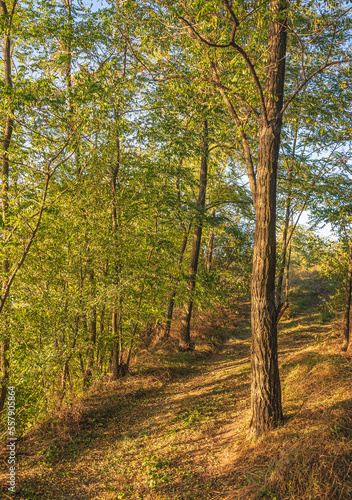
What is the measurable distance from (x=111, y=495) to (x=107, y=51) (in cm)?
939

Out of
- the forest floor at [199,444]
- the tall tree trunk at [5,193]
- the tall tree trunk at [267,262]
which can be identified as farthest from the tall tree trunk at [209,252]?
the tall tree trunk at [5,193]

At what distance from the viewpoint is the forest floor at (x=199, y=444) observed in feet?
9.98

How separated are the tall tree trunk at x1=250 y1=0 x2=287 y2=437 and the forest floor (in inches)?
15.5

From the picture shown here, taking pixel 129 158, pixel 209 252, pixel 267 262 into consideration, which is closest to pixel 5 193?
pixel 129 158

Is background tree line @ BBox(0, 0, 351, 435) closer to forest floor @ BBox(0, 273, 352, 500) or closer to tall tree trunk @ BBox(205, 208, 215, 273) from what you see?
forest floor @ BBox(0, 273, 352, 500)

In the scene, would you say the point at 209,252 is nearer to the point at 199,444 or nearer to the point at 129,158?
the point at 129,158

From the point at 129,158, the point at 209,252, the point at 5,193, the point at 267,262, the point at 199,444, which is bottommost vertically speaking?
the point at 199,444

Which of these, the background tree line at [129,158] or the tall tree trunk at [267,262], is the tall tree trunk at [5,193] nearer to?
the background tree line at [129,158]

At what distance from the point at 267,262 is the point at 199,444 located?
3320 mm

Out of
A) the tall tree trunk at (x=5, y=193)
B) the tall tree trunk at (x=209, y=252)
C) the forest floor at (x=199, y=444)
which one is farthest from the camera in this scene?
the tall tree trunk at (x=209, y=252)

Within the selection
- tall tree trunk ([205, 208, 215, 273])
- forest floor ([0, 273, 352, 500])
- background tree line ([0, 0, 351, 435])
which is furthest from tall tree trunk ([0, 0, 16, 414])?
tall tree trunk ([205, 208, 215, 273])

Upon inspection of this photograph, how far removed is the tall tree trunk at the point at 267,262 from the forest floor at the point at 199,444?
39 cm

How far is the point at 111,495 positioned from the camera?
12.4ft

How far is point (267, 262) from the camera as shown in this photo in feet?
13.3
